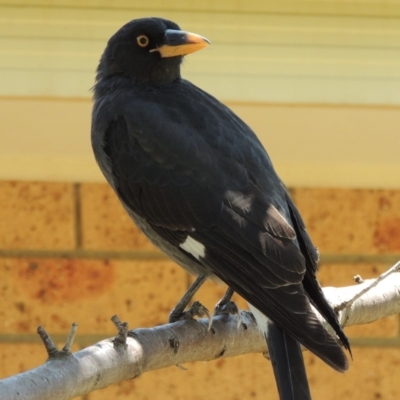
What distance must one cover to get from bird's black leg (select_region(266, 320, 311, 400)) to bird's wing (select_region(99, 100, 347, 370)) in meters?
0.04

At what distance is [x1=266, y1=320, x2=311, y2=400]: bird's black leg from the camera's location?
2.34 m

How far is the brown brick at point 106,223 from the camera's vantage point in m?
3.36

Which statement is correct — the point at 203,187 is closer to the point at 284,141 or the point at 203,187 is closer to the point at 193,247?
the point at 193,247

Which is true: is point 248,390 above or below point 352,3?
below

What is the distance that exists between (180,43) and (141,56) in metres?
0.26

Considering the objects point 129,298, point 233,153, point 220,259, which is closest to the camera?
point 220,259

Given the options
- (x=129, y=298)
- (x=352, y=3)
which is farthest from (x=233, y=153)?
(x=129, y=298)

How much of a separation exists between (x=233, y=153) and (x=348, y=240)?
0.74 m

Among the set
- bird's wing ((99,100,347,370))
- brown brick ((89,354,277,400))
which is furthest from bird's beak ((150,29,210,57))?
brown brick ((89,354,277,400))

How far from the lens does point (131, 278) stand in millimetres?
3346

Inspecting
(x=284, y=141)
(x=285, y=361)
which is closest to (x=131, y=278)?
(x=284, y=141)

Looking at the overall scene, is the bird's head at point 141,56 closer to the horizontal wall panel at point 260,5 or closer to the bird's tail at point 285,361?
the horizontal wall panel at point 260,5

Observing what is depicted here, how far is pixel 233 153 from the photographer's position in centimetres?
280

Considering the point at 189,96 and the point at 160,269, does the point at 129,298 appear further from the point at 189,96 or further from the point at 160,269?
the point at 189,96
